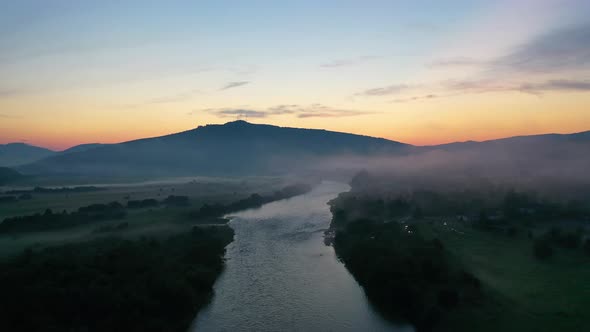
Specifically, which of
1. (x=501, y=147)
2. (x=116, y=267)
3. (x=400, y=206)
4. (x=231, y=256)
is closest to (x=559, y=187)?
(x=400, y=206)

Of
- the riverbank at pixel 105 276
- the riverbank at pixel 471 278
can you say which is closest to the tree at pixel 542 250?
the riverbank at pixel 471 278

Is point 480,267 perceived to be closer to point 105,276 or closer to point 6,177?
point 105,276

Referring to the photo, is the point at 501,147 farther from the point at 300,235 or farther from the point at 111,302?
the point at 111,302

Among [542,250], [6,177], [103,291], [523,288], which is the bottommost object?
[523,288]

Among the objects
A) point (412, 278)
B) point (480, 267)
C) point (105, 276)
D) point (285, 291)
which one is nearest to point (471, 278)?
point (412, 278)

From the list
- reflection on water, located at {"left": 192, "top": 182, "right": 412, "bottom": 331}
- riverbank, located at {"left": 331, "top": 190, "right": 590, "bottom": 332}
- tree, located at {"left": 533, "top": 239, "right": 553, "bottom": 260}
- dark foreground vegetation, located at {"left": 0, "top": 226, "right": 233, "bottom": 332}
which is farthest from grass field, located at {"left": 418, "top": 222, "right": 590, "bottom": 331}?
dark foreground vegetation, located at {"left": 0, "top": 226, "right": 233, "bottom": 332}

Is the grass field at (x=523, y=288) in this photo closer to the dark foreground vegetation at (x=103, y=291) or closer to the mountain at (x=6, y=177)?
the dark foreground vegetation at (x=103, y=291)
